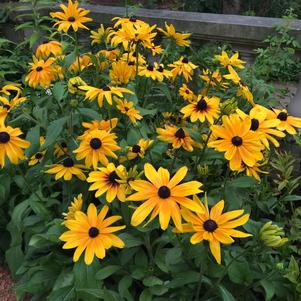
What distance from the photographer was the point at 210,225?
3.64 feet

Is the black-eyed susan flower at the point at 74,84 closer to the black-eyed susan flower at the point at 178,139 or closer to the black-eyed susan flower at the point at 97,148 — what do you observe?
the black-eyed susan flower at the point at 97,148

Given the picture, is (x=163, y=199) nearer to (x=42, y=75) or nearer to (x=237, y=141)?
(x=237, y=141)

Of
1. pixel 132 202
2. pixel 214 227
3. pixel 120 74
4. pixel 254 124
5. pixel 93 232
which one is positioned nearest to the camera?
pixel 214 227

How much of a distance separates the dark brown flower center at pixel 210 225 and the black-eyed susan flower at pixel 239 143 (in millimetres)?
202

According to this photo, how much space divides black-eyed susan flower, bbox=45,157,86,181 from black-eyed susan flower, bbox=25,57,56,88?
1.23ft

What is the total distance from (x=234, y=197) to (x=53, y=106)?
3.04 ft

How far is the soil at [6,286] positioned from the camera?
182cm

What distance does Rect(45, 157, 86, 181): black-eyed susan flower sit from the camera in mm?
1555

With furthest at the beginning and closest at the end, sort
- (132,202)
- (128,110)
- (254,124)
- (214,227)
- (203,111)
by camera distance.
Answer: (128,110), (203,111), (132,202), (254,124), (214,227)

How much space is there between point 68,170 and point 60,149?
20 centimetres

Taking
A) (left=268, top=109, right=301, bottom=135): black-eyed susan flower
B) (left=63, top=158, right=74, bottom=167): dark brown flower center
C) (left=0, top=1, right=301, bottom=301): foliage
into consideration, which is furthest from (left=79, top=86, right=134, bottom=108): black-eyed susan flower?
(left=268, top=109, right=301, bottom=135): black-eyed susan flower

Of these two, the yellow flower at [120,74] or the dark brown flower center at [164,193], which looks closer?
the dark brown flower center at [164,193]

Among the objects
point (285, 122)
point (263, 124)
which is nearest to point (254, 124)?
point (263, 124)

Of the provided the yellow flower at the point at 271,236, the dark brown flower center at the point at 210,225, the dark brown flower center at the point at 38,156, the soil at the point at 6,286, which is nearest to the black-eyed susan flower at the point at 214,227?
the dark brown flower center at the point at 210,225
